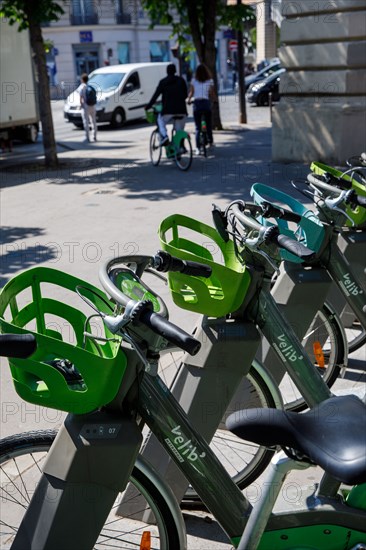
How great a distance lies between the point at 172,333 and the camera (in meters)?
1.94

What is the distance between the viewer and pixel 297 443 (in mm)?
1919

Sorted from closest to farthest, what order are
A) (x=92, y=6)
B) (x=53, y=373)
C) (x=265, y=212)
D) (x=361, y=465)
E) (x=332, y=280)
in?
(x=361, y=465), (x=53, y=373), (x=265, y=212), (x=332, y=280), (x=92, y=6)

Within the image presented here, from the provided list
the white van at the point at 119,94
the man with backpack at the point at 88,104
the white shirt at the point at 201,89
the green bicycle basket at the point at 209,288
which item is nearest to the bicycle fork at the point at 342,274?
the green bicycle basket at the point at 209,288

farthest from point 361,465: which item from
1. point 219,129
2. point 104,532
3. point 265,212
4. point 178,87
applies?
point 219,129

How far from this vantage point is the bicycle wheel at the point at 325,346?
4219 millimetres

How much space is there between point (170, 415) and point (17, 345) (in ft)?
1.83

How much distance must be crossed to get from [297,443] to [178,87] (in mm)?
12678

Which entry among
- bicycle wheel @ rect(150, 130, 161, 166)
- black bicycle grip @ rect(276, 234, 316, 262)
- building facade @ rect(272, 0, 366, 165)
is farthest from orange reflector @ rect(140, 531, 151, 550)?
bicycle wheel @ rect(150, 130, 161, 166)

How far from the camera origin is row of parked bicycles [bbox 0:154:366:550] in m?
2.02

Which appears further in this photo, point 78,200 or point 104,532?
point 78,200

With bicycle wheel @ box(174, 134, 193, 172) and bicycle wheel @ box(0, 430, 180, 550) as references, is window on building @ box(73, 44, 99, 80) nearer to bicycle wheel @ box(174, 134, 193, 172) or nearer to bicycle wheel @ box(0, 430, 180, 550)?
bicycle wheel @ box(174, 134, 193, 172)

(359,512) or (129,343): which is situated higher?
(129,343)

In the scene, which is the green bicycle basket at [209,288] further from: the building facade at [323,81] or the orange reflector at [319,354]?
the building facade at [323,81]

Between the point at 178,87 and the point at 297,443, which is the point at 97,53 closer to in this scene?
the point at 178,87
